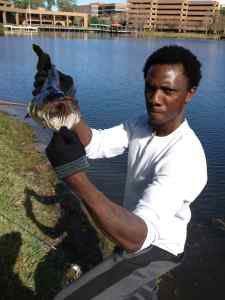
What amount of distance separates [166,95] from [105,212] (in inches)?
45.5

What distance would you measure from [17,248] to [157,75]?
4.05 m

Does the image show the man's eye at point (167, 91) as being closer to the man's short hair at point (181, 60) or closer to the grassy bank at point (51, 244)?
the man's short hair at point (181, 60)

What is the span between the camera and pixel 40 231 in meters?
6.26

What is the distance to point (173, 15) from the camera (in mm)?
172625

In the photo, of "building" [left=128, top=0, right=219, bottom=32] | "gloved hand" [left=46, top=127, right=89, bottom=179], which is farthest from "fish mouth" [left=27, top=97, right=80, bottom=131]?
"building" [left=128, top=0, right=219, bottom=32]

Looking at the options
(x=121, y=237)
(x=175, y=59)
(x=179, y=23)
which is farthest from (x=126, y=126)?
(x=179, y=23)

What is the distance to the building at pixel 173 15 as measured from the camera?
167m

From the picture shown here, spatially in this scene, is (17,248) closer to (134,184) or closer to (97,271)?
(97,271)

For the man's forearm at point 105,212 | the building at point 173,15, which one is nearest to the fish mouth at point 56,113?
the man's forearm at point 105,212

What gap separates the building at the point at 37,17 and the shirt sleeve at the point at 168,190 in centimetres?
15520

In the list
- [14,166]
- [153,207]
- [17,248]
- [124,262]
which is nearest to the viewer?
[153,207]

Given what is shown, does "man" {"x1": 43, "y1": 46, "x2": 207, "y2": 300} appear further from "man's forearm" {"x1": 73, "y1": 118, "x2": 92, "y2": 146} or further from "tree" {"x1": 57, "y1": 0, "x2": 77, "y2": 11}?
"tree" {"x1": 57, "y1": 0, "x2": 77, "y2": 11}

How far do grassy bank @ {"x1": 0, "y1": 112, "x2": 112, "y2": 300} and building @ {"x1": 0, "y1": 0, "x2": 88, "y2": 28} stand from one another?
14969 centimetres

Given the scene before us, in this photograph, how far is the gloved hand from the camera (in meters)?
1.77
